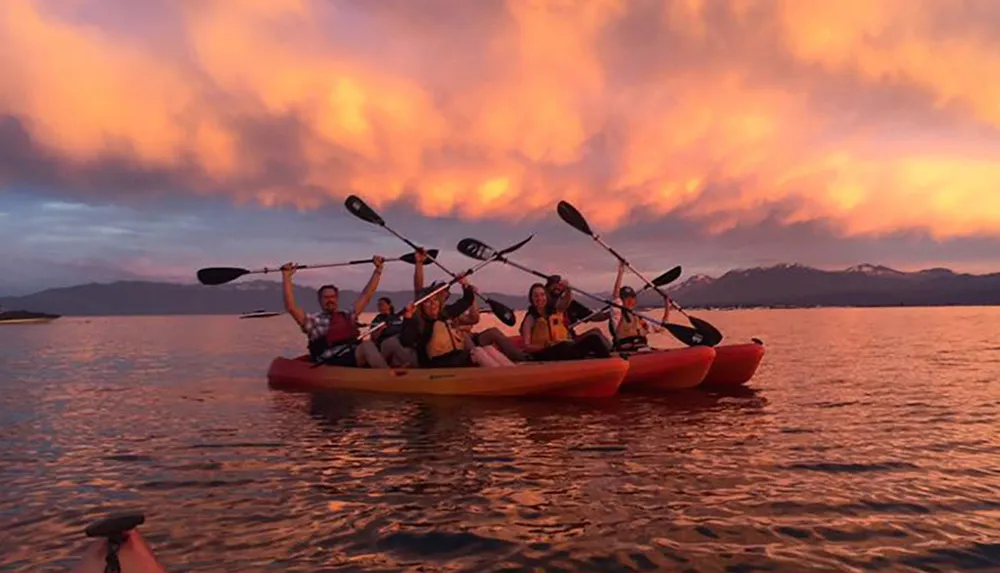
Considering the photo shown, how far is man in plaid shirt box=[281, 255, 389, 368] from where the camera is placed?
15273 millimetres

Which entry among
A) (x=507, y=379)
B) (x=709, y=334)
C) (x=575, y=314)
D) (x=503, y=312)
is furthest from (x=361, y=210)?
(x=709, y=334)

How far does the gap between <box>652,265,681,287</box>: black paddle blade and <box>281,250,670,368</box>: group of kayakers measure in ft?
7.69

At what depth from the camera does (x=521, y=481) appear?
283 inches

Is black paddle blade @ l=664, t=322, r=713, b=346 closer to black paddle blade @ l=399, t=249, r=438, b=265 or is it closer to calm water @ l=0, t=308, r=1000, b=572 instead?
calm water @ l=0, t=308, r=1000, b=572

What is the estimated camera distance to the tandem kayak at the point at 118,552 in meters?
3.23

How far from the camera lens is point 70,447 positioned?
30.9 ft

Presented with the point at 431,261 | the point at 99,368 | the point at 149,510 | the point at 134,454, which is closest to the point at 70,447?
the point at 134,454

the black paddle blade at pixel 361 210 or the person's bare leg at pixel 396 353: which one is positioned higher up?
the black paddle blade at pixel 361 210

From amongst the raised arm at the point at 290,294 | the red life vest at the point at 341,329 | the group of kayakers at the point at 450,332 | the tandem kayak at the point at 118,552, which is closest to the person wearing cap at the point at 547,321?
the group of kayakers at the point at 450,332

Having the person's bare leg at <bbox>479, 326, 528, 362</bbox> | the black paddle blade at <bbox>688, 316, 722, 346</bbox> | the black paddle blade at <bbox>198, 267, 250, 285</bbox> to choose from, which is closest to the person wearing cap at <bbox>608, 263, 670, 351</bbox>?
the black paddle blade at <bbox>688, 316, 722, 346</bbox>

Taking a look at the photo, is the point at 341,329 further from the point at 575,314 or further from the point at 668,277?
the point at 668,277

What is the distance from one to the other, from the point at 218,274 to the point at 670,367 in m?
11.3

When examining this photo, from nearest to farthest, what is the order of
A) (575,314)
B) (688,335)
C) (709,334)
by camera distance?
1. (709,334)
2. (688,335)
3. (575,314)

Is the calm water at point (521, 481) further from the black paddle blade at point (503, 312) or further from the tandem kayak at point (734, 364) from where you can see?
the black paddle blade at point (503, 312)
